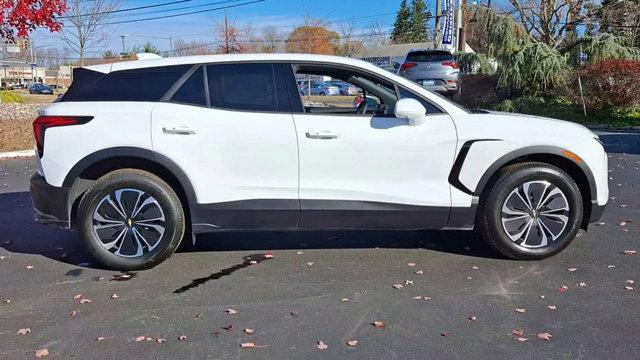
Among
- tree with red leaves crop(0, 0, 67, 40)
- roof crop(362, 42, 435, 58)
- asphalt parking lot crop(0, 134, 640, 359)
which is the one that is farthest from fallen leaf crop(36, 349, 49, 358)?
roof crop(362, 42, 435, 58)

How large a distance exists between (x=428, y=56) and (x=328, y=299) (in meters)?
13.3

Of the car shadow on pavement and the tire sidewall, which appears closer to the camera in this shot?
the tire sidewall

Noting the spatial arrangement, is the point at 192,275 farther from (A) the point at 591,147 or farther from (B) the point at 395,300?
(A) the point at 591,147

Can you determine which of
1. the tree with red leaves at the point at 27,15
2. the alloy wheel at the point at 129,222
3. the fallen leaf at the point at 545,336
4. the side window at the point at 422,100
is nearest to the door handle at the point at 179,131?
the alloy wheel at the point at 129,222

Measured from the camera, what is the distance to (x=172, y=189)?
14.6 feet

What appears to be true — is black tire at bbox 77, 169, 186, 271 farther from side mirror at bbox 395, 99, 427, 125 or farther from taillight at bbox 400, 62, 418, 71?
taillight at bbox 400, 62, 418, 71

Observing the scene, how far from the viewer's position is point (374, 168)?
436cm

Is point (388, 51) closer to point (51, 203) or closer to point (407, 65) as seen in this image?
point (407, 65)

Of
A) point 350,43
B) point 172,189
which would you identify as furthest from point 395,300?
point 350,43

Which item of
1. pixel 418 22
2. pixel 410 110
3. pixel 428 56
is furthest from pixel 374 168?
pixel 418 22

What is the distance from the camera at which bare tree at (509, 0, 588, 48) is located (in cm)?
2205

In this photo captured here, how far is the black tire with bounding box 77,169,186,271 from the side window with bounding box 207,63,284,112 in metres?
0.83

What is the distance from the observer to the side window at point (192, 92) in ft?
14.4

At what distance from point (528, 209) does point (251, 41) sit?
42.3m
